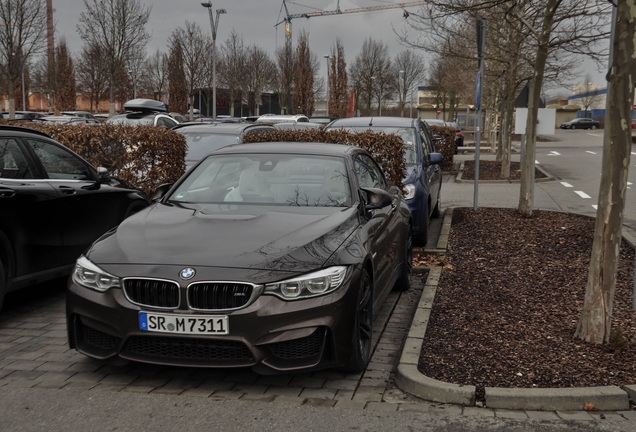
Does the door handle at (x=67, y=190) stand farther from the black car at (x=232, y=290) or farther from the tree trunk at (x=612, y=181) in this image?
the tree trunk at (x=612, y=181)

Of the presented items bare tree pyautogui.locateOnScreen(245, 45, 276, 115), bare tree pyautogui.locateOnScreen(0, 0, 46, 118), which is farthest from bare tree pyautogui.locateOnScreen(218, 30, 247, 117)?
bare tree pyautogui.locateOnScreen(0, 0, 46, 118)

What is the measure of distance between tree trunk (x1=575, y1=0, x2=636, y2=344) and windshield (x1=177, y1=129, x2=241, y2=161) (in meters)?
7.66

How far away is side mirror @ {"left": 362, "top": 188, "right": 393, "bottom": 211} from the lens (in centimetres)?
585

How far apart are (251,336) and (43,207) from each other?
3.11m

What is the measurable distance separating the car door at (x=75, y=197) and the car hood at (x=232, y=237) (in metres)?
1.58

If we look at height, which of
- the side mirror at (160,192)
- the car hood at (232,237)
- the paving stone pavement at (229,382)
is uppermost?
the side mirror at (160,192)

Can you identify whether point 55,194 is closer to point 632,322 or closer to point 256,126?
point 632,322

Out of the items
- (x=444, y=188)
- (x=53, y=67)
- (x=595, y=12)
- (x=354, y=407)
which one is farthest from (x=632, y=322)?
(x=53, y=67)

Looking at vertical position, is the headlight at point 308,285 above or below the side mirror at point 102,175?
below

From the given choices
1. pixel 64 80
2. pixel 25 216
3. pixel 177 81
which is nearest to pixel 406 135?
pixel 25 216

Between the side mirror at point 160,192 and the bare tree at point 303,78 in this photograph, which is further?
the bare tree at point 303,78

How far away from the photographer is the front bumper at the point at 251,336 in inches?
169

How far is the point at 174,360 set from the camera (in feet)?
14.5

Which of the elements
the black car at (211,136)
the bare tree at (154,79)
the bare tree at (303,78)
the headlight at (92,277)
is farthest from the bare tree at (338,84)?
the headlight at (92,277)
